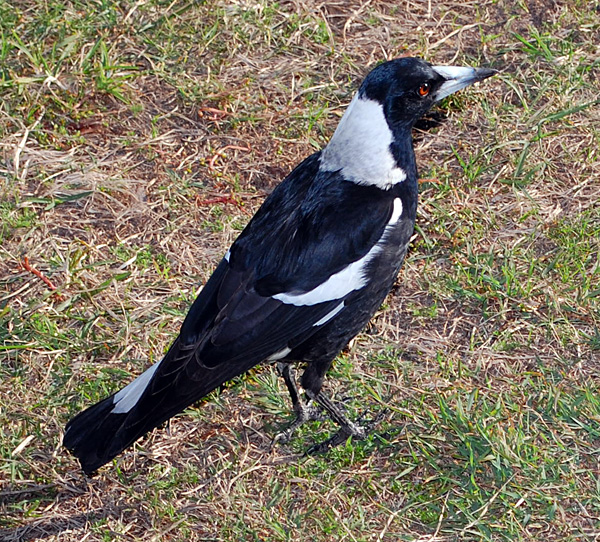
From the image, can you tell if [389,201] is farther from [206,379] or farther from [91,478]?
[91,478]

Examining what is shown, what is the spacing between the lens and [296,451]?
142 inches

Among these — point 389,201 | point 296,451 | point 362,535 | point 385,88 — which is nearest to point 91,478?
point 296,451

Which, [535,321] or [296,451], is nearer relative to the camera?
[296,451]

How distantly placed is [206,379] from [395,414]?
857 millimetres

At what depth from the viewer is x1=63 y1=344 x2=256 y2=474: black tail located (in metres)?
3.18

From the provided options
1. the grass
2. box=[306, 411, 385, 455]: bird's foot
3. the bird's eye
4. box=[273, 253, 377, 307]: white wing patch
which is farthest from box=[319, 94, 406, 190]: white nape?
box=[306, 411, 385, 455]: bird's foot

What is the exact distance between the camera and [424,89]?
3549 millimetres

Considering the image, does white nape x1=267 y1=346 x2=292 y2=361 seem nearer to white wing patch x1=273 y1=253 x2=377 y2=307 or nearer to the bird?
the bird

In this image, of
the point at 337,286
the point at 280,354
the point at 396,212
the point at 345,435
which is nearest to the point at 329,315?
the point at 337,286

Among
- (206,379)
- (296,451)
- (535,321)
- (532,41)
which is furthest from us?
(532,41)

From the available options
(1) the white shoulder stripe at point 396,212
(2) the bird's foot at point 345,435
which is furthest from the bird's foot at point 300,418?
(1) the white shoulder stripe at point 396,212

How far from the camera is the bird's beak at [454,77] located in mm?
3629

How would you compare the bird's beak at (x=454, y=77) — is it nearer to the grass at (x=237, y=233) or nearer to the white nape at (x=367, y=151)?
the white nape at (x=367, y=151)

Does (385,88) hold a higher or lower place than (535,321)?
higher
